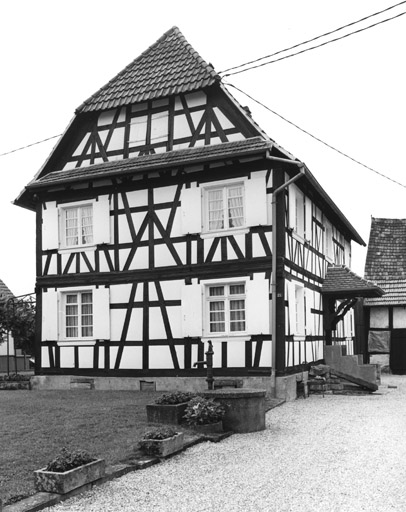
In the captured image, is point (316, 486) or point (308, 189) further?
point (308, 189)

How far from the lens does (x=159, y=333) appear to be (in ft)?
56.6

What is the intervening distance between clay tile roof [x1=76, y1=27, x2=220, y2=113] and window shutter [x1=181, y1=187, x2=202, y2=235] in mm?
2800

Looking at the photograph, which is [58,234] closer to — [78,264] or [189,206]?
[78,264]

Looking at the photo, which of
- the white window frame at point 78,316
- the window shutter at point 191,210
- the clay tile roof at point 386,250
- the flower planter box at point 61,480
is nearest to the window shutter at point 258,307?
the window shutter at point 191,210

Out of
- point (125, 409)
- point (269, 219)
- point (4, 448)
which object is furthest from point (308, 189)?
point (4, 448)

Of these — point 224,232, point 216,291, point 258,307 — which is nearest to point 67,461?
point 258,307

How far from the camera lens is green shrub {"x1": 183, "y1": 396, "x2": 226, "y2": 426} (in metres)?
10.6

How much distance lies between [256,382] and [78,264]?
615cm

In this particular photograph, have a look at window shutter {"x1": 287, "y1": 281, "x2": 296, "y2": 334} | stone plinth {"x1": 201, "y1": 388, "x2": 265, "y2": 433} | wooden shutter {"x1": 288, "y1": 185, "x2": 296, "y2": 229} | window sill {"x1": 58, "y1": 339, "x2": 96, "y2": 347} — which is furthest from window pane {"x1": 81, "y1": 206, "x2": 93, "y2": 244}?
stone plinth {"x1": 201, "y1": 388, "x2": 265, "y2": 433}

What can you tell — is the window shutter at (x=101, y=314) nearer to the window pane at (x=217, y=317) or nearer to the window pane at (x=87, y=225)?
the window pane at (x=87, y=225)

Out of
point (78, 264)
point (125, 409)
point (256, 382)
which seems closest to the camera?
point (125, 409)

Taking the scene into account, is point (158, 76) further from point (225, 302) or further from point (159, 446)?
point (159, 446)

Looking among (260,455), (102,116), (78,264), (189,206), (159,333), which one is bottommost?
(260,455)

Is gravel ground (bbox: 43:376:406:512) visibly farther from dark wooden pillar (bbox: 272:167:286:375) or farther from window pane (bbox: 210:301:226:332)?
window pane (bbox: 210:301:226:332)
